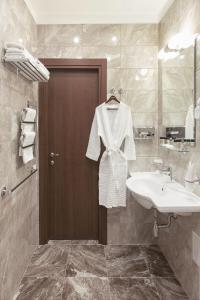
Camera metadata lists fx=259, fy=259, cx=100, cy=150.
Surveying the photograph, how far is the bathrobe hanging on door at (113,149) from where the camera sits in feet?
9.98

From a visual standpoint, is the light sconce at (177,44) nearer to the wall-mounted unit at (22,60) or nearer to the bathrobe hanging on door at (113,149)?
the bathrobe hanging on door at (113,149)

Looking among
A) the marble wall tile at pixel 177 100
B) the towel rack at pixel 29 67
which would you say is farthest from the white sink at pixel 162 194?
the towel rack at pixel 29 67

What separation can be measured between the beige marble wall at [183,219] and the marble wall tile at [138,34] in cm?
18

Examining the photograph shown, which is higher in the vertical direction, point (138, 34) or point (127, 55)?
point (138, 34)

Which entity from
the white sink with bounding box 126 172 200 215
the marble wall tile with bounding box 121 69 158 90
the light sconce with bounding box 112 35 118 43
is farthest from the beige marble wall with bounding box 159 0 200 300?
the light sconce with bounding box 112 35 118 43

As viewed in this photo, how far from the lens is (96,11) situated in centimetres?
296

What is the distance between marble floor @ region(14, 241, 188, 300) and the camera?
2256 mm

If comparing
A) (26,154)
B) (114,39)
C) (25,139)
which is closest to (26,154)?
(26,154)

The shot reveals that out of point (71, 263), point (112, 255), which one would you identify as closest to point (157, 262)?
point (112, 255)

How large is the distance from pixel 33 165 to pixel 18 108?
79 cm

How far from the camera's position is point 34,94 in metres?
2.96

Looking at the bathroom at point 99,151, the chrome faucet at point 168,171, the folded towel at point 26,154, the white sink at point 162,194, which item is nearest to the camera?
the white sink at point 162,194

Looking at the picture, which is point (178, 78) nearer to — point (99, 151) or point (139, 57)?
point (139, 57)

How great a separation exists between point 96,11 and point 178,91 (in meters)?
1.37
